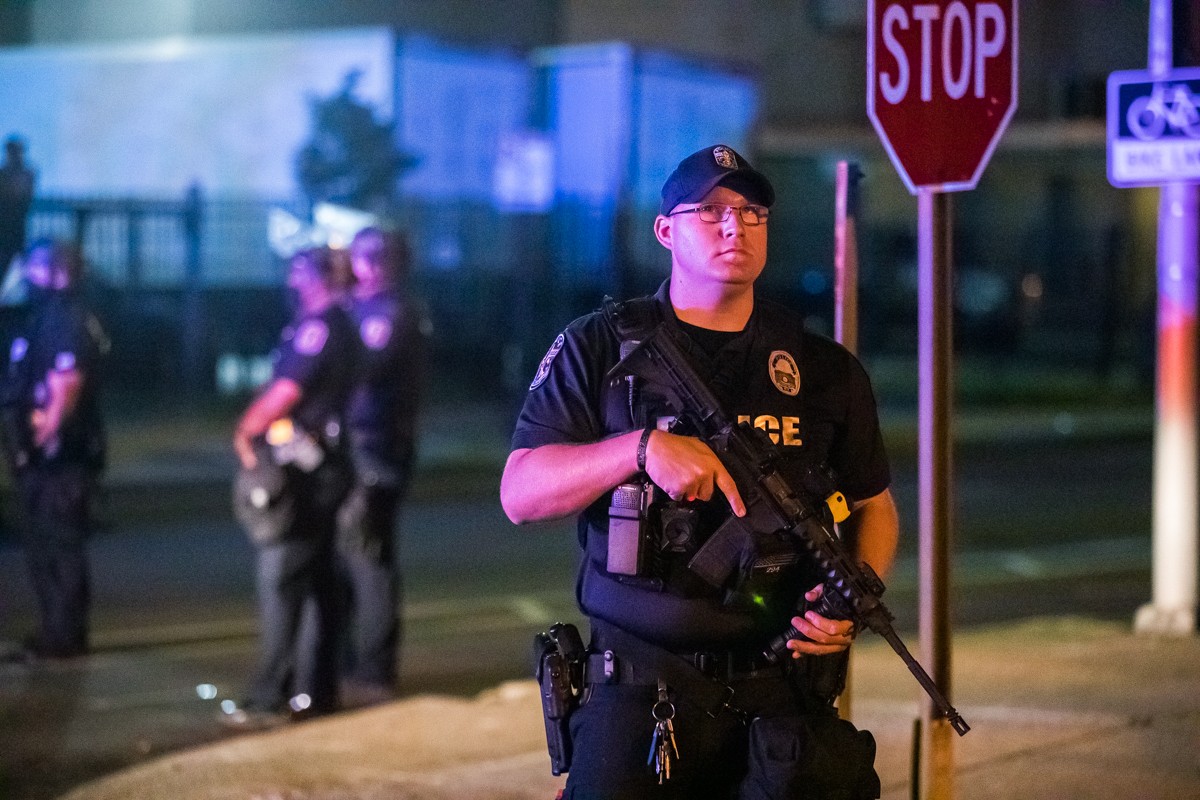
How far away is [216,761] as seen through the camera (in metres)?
6.25

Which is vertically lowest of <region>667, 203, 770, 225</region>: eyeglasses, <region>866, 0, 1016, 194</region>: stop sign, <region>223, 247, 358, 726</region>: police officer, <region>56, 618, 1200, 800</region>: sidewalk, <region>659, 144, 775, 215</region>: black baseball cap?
<region>56, 618, 1200, 800</region>: sidewalk

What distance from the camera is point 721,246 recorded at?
140 inches

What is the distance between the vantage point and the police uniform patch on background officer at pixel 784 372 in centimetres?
358

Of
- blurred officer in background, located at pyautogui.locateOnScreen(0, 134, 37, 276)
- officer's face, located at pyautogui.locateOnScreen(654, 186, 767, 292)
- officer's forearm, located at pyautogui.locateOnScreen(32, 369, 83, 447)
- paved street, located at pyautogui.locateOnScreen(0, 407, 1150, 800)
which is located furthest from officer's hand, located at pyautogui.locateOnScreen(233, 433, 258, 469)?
officer's face, located at pyautogui.locateOnScreen(654, 186, 767, 292)

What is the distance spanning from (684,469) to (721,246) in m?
0.52

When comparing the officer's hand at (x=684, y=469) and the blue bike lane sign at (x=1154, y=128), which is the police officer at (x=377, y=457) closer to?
the blue bike lane sign at (x=1154, y=128)

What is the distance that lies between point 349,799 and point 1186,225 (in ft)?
16.1

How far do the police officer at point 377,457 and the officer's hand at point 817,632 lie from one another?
436cm

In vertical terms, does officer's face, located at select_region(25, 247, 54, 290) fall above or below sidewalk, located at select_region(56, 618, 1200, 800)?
above

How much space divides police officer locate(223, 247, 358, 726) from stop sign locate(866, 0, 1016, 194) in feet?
10.5

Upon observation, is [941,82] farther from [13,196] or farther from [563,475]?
[13,196]

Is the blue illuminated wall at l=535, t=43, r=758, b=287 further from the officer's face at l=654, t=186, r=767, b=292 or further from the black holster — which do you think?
the black holster

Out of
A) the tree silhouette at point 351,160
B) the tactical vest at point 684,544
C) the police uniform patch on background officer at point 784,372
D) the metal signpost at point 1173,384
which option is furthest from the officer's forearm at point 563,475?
the tree silhouette at point 351,160

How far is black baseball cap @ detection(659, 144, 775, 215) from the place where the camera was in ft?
11.7
